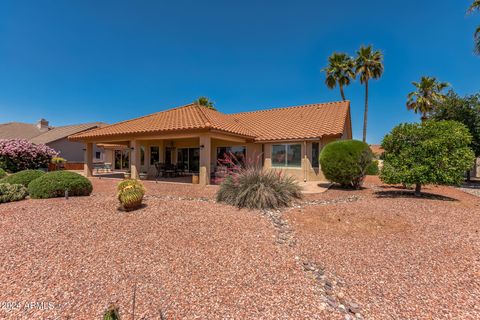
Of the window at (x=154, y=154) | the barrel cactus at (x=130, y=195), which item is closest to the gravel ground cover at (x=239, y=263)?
the barrel cactus at (x=130, y=195)

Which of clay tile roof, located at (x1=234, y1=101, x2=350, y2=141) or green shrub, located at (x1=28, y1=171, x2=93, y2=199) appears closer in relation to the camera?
green shrub, located at (x1=28, y1=171, x2=93, y2=199)

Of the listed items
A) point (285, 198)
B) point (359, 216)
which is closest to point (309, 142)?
point (285, 198)

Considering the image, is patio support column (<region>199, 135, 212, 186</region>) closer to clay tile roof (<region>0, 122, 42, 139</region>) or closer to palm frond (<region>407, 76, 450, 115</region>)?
palm frond (<region>407, 76, 450, 115</region>)

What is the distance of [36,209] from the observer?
6867mm

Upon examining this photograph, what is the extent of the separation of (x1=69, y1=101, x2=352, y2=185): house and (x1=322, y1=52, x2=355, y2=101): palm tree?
1004cm

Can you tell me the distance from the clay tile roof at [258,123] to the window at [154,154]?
295 centimetres

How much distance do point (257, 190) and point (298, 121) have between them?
1112 centimetres

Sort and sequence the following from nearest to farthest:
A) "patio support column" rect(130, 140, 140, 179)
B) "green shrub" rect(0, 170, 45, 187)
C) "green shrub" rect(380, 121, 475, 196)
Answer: "green shrub" rect(380, 121, 475, 196), "green shrub" rect(0, 170, 45, 187), "patio support column" rect(130, 140, 140, 179)

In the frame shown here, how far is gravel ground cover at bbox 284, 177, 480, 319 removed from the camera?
318 cm

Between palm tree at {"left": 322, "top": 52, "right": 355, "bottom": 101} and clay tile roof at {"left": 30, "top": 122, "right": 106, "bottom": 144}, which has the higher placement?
palm tree at {"left": 322, "top": 52, "right": 355, "bottom": 101}

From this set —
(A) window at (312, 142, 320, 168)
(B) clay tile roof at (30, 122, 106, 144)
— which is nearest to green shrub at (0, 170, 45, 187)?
(A) window at (312, 142, 320, 168)

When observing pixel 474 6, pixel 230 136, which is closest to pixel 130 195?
pixel 230 136

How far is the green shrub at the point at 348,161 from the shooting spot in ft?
35.8

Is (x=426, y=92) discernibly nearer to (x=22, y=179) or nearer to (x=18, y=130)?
(x=22, y=179)
